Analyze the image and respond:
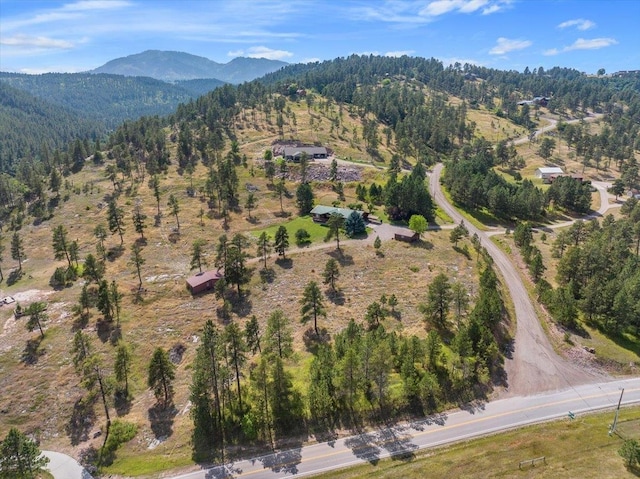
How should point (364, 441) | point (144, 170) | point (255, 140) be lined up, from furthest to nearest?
point (255, 140), point (144, 170), point (364, 441)

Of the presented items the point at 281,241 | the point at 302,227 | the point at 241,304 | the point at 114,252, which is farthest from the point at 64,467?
the point at 302,227

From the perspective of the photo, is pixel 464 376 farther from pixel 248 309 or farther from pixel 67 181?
pixel 67 181

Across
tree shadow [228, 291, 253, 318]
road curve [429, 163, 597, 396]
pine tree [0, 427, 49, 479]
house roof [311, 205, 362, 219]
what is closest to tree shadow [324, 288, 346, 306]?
tree shadow [228, 291, 253, 318]

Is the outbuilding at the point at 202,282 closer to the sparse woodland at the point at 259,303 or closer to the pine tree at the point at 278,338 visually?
the sparse woodland at the point at 259,303

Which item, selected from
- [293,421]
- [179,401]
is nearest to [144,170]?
[179,401]

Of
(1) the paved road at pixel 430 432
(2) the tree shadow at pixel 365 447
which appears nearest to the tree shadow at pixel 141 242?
(1) the paved road at pixel 430 432

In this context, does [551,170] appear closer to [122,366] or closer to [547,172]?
[547,172]
